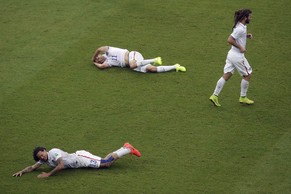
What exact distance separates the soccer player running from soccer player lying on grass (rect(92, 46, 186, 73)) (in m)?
1.55

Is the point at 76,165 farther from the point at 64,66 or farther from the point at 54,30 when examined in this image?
the point at 54,30

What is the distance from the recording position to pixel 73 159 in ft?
39.1

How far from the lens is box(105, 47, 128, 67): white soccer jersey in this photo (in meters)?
14.8

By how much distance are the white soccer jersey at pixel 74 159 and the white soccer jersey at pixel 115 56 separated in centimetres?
335

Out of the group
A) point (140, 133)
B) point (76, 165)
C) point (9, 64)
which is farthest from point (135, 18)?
point (76, 165)

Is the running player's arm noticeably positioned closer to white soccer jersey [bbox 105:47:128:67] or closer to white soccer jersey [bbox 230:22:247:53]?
white soccer jersey [bbox 105:47:128:67]

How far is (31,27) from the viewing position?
16703 mm

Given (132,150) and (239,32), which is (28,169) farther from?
(239,32)

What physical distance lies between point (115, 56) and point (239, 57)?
303cm

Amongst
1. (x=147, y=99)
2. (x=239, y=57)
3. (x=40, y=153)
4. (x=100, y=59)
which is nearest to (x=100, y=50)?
(x=100, y=59)

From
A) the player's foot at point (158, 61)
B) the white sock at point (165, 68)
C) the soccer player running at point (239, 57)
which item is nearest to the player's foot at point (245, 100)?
the soccer player running at point (239, 57)

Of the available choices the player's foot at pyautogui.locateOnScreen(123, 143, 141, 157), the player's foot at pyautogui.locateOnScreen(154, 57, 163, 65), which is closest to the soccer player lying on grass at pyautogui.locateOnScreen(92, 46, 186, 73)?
the player's foot at pyautogui.locateOnScreen(154, 57, 163, 65)

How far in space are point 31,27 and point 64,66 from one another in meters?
2.12

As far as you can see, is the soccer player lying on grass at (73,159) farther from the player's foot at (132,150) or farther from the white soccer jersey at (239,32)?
the white soccer jersey at (239,32)
